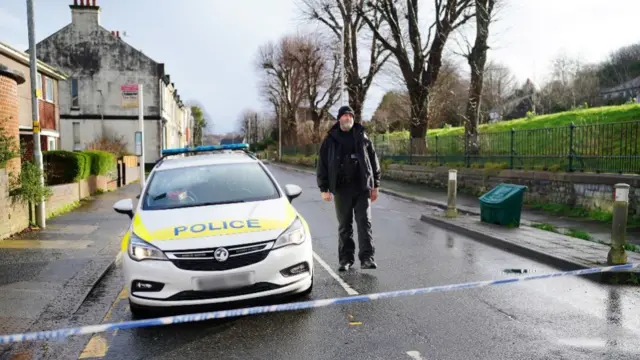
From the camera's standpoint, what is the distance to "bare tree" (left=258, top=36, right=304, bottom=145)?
5459 cm

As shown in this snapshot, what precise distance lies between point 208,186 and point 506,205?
6.32m

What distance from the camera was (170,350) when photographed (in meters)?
4.23

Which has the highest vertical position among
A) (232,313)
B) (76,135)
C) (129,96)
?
(129,96)

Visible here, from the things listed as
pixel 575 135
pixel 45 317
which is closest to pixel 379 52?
pixel 575 135

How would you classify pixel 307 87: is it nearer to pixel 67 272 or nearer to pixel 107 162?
pixel 107 162

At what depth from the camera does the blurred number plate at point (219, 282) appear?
4512 millimetres

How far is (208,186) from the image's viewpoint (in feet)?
19.7

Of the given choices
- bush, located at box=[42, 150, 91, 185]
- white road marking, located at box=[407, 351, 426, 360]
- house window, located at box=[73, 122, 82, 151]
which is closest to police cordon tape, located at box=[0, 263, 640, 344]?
white road marking, located at box=[407, 351, 426, 360]

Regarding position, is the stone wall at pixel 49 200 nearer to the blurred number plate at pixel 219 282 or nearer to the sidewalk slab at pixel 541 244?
the blurred number plate at pixel 219 282

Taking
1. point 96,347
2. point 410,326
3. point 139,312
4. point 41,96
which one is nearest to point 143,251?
point 139,312

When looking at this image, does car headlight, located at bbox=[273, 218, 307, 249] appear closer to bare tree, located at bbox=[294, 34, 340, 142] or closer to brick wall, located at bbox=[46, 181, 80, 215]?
brick wall, located at bbox=[46, 181, 80, 215]

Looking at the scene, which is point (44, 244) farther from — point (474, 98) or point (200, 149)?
point (474, 98)

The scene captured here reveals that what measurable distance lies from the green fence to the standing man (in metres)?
7.09

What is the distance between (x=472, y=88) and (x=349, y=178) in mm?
15448
